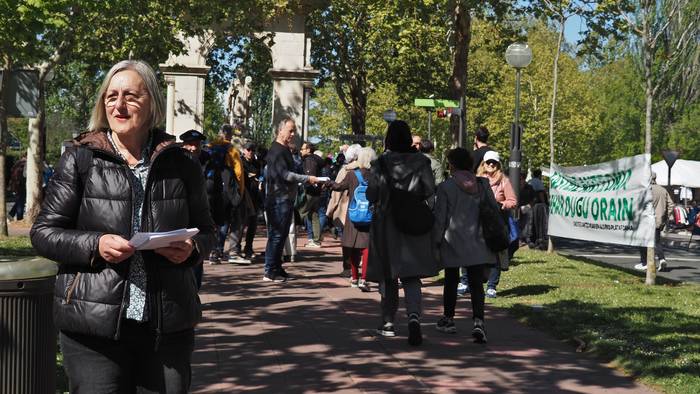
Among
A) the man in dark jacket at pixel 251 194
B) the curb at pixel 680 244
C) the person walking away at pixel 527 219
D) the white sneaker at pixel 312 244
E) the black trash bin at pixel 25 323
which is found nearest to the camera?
the black trash bin at pixel 25 323

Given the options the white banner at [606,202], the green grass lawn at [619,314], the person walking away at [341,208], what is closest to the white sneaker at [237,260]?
the person walking away at [341,208]

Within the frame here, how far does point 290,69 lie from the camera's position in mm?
29094

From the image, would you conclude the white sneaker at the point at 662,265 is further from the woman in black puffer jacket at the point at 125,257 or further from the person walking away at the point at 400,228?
the woman in black puffer jacket at the point at 125,257

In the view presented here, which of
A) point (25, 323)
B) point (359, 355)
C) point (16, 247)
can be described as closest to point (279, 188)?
point (359, 355)

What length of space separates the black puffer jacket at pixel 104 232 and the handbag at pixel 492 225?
596 cm

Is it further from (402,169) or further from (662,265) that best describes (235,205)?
(662,265)

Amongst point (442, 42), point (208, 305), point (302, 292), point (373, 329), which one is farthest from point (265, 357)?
point (442, 42)

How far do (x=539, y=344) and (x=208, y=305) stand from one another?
11.9 feet

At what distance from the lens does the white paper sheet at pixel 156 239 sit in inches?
144

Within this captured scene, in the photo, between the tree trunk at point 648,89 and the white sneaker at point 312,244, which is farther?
the white sneaker at point 312,244

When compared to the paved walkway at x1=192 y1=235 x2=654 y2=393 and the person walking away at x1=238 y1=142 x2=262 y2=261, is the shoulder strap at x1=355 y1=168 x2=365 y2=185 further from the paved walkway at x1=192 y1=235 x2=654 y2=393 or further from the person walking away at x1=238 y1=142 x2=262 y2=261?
the person walking away at x1=238 y1=142 x2=262 y2=261

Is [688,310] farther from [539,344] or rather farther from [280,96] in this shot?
[280,96]

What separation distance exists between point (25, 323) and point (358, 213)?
7.02 metres

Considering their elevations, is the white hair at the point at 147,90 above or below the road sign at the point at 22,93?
below
